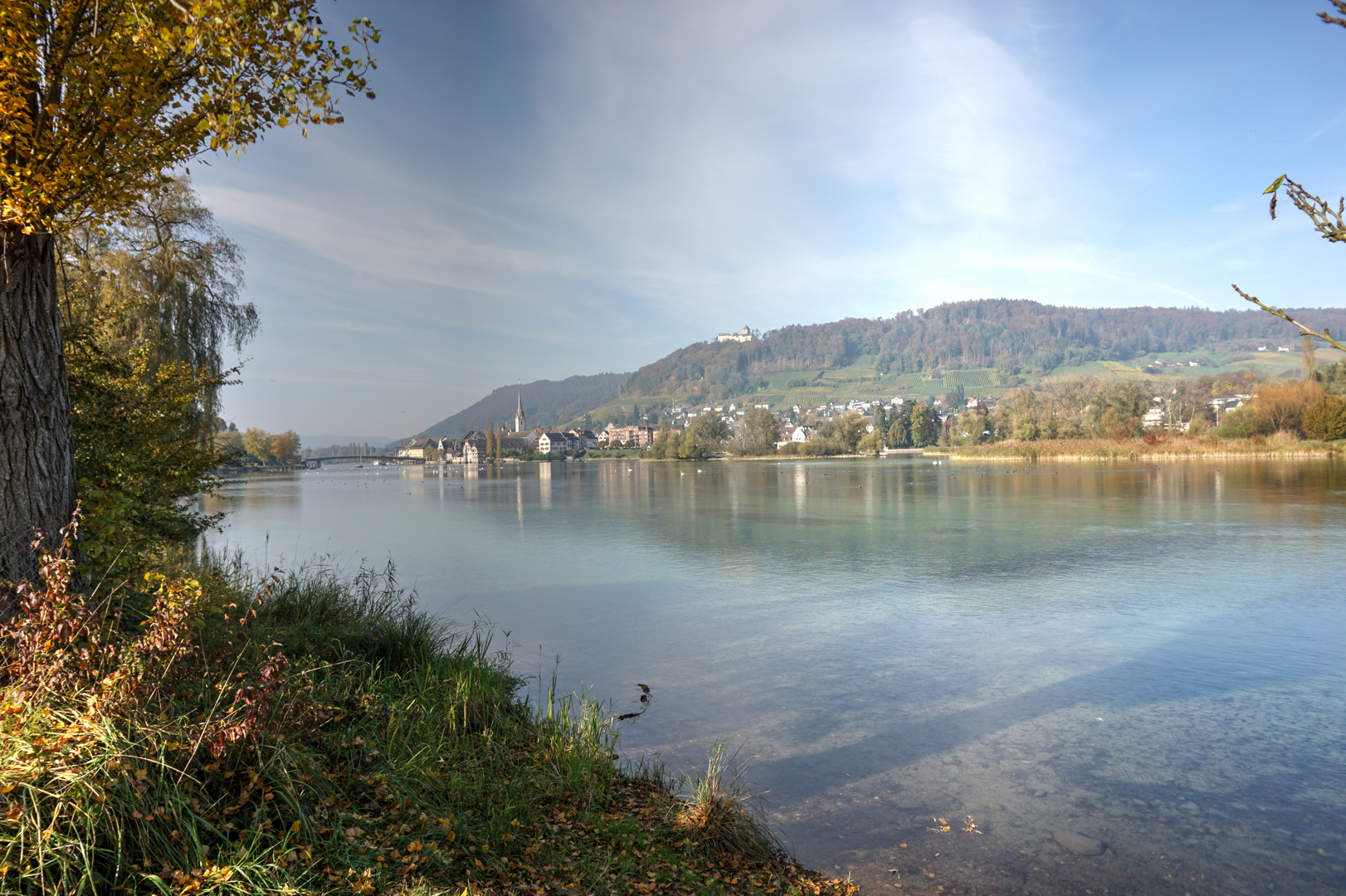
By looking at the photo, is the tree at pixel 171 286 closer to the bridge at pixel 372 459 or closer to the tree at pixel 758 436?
the tree at pixel 758 436

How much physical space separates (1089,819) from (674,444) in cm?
11613

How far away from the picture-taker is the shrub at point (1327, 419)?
185 ft

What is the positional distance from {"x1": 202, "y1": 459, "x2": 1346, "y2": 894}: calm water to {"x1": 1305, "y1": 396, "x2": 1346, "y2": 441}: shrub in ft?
144

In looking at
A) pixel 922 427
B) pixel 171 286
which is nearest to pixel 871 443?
pixel 922 427

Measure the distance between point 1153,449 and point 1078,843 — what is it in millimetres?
72060

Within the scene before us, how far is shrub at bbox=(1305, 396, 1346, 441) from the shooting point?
56344 mm

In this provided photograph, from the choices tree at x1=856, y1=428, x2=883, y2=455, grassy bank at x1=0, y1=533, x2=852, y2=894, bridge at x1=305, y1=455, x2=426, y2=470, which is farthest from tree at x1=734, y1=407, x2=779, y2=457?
grassy bank at x1=0, y1=533, x2=852, y2=894

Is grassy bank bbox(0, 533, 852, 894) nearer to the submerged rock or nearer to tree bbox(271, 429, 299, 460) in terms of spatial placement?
the submerged rock

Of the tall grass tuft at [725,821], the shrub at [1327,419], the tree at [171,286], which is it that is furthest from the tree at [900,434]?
the tall grass tuft at [725,821]

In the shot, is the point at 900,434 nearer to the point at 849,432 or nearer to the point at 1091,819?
the point at 849,432

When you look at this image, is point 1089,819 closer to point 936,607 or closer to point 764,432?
point 936,607

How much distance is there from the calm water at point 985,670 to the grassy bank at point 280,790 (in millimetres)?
1119

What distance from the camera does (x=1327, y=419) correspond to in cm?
5706

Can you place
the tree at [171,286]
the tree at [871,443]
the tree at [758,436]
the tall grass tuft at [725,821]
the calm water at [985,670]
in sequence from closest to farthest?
the tall grass tuft at [725,821]
the calm water at [985,670]
the tree at [171,286]
the tree at [871,443]
the tree at [758,436]
